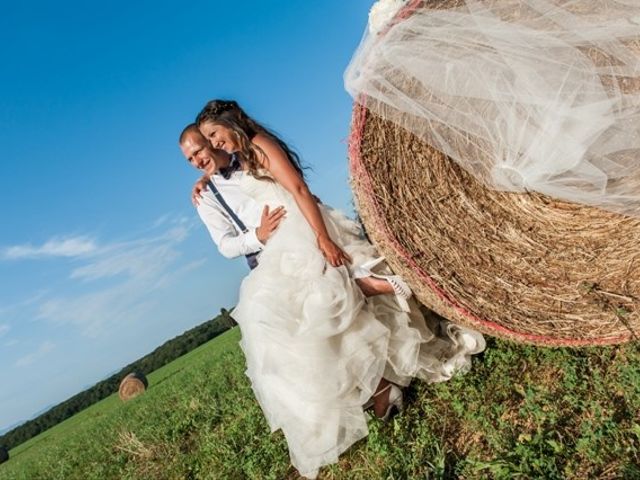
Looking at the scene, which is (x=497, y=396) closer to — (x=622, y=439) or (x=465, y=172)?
(x=622, y=439)

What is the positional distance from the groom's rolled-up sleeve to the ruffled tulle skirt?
0.27m

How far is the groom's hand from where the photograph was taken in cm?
383

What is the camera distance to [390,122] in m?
3.36

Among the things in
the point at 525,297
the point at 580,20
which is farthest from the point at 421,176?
the point at 580,20

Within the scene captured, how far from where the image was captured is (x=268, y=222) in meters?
3.86

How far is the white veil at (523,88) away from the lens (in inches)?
115

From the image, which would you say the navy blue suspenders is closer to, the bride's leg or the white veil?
the bride's leg

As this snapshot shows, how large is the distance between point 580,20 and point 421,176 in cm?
120

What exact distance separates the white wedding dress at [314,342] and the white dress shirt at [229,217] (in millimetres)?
286

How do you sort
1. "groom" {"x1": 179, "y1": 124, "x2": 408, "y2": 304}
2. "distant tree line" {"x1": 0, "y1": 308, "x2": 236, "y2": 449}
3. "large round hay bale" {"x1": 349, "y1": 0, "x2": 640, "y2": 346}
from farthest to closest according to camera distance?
1. "distant tree line" {"x1": 0, "y1": 308, "x2": 236, "y2": 449}
2. "groom" {"x1": 179, "y1": 124, "x2": 408, "y2": 304}
3. "large round hay bale" {"x1": 349, "y1": 0, "x2": 640, "y2": 346}

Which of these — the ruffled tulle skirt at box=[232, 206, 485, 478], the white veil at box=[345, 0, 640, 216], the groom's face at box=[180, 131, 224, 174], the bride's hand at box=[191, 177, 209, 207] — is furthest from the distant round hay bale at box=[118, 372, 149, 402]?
the white veil at box=[345, 0, 640, 216]

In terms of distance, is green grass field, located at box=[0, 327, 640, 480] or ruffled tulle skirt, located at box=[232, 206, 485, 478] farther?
ruffled tulle skirt, located at box=[232, 206, 485, 478]

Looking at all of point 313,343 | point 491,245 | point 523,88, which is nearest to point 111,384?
point 313,343

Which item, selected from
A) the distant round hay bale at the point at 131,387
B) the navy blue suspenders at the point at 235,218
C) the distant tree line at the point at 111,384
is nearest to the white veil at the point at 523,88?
the navy blue suspenders at the point at 235,218
